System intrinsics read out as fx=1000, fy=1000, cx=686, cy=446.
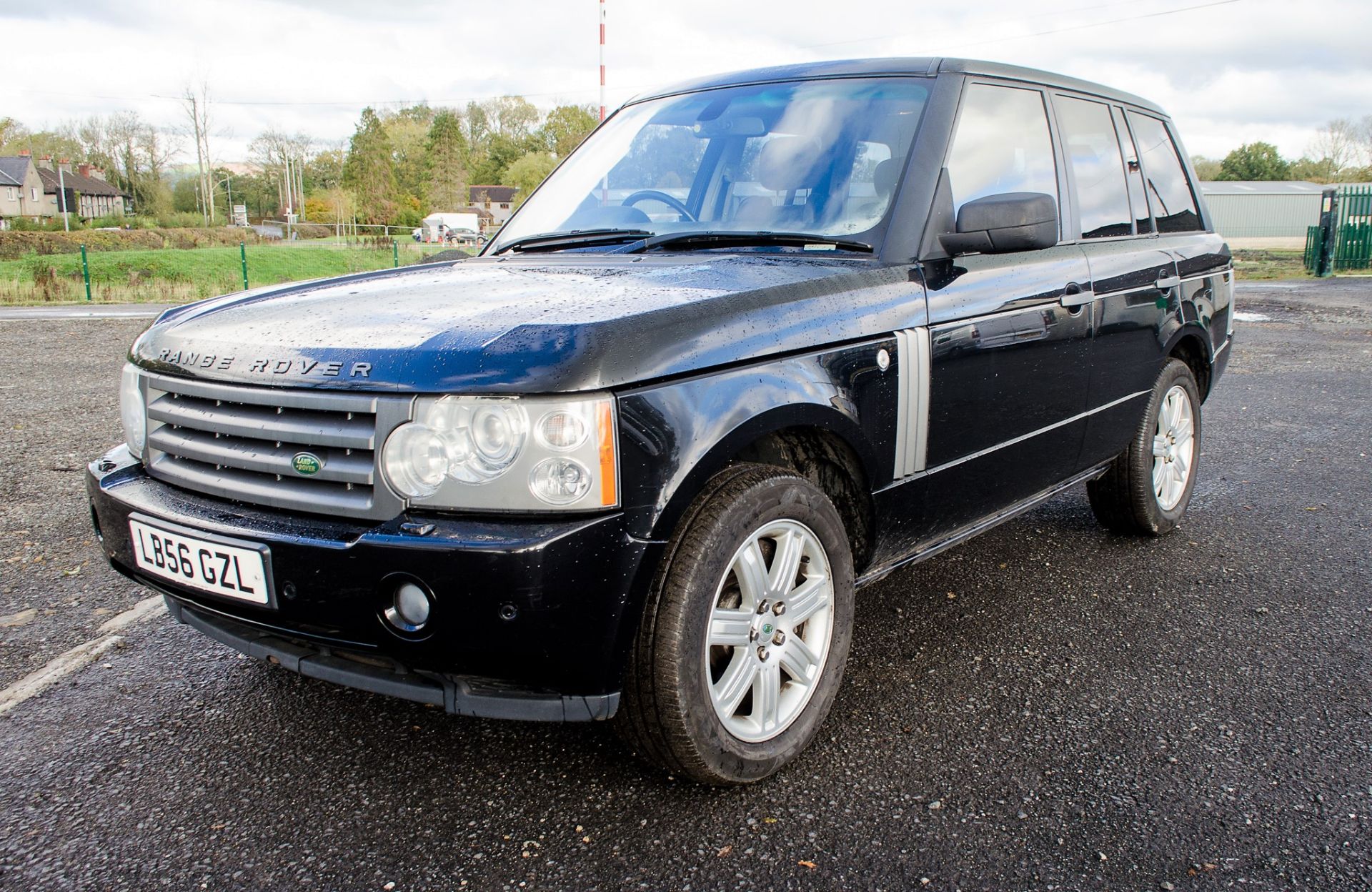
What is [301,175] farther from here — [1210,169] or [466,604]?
[466,604]

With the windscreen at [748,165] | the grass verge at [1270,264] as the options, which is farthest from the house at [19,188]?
the windscreen at [748,165]

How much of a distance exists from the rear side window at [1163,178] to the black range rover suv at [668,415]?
69cm

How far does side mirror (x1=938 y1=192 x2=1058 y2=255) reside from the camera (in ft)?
8.89

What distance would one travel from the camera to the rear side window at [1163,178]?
13.5 ft

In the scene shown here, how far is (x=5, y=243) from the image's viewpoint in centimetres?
5219

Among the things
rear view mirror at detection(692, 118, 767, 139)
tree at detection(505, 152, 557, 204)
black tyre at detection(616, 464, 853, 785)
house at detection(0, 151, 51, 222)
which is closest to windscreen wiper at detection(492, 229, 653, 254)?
rear view mirror at detection(692, 118, 767, 139)

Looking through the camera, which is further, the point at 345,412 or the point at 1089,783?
the point at 1089,783

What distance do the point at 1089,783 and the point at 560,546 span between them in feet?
4.63

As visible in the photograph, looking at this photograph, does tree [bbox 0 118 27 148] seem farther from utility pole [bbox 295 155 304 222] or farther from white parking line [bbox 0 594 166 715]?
white parking line [bbox 0 594 166 715]

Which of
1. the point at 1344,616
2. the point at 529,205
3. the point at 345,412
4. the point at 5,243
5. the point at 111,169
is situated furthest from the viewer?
the point at 111,169

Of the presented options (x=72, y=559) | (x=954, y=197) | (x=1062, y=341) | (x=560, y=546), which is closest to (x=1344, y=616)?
(x=1062, y=341)

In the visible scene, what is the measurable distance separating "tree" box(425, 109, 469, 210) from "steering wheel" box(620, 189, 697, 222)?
7786 centimetres

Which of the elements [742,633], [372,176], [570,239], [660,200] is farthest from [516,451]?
[372,176]

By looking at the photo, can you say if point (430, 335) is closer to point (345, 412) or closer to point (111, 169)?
point (345, 412)
